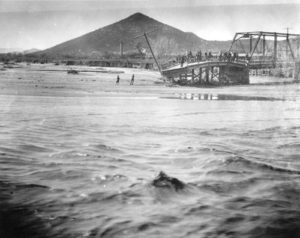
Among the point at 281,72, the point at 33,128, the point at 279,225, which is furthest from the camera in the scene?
the point at 281,72

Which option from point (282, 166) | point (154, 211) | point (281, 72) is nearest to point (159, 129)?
point (282, 166)

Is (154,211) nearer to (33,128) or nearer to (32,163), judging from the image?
(32,163)

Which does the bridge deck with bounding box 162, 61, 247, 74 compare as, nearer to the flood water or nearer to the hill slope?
the flood water

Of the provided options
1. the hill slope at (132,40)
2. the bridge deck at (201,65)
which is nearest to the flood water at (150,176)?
the bridge deck at (201,65)

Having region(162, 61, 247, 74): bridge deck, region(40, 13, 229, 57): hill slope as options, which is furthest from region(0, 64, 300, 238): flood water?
region(40, 13, 229, 57): hill slope

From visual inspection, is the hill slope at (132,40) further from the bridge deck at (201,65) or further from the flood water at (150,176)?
the flood water at (150,176)

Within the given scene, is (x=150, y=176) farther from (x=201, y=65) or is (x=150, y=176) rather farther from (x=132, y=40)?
(x=132, y=40)
